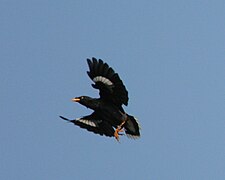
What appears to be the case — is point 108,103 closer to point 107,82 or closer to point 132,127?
point 107,82

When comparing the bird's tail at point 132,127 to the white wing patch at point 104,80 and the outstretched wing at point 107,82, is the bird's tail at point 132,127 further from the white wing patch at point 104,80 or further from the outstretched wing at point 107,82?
the white wing patch at point 104,80

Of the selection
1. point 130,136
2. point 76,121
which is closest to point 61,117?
point 76,121

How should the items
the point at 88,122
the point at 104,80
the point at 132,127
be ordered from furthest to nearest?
the point at 88,122 → the point at 132,127 → the point at 104,80

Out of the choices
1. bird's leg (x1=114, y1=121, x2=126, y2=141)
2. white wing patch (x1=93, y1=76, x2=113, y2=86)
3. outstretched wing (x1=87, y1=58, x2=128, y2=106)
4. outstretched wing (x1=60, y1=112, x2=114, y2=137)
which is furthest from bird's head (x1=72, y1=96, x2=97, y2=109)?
bird's leg (x1=114, y1=121, x2=126, y2=141)

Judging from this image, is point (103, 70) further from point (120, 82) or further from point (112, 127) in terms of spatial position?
point (112, 127)

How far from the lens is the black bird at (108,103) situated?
2495 centimetres

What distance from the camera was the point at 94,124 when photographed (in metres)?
26.4

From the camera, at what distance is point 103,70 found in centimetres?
2492

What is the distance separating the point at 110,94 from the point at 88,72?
1.20 metres

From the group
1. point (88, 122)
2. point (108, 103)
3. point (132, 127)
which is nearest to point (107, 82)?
point (108, 103)

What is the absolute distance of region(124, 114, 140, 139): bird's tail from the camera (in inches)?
1013

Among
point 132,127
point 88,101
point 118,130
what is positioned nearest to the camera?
point 88,101

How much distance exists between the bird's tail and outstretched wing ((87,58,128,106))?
0.79 meters

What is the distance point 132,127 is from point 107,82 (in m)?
2.16
